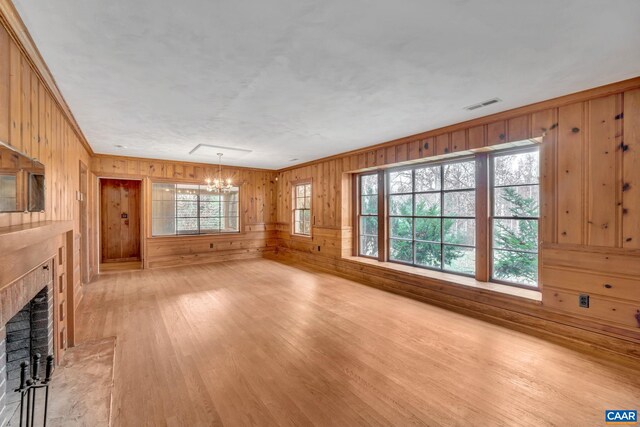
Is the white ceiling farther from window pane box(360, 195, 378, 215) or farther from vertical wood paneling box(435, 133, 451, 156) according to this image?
window pane box(360, 195, 378, 215)

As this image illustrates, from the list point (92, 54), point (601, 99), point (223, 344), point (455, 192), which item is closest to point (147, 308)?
point (223, 344)

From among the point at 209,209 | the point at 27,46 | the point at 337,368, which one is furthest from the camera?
the point at 209,209

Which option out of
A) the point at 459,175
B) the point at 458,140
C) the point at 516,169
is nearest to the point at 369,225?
the point at 459,175

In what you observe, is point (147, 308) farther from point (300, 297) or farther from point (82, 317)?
point (300, 297)

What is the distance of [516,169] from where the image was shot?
3.56 meters

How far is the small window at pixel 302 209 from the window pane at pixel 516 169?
13.8ft

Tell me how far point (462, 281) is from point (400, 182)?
6.47ft

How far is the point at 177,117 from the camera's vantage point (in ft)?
11.6

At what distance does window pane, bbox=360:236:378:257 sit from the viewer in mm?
5531

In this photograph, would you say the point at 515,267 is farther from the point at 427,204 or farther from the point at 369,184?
the point at 369,184

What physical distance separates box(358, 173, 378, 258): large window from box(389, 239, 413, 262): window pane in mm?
362

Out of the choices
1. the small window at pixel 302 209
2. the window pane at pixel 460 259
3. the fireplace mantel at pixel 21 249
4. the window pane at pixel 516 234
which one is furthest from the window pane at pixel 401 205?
the fireplace mantel at pixel 21 249

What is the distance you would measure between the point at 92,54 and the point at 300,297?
363 centimetres

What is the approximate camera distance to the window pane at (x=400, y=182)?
492 cm
